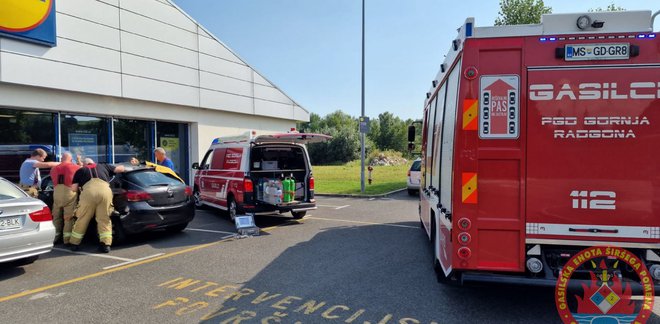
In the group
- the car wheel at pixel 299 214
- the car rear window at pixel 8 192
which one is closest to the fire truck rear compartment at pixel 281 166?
the car wheel at pixel 299 214

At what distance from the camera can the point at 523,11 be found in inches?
680

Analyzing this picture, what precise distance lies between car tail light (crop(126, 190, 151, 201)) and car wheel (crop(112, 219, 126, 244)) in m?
0.54

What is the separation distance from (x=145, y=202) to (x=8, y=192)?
6.93 ft

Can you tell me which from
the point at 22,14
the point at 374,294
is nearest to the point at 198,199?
the point at 22,14

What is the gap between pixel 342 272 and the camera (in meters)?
5.93

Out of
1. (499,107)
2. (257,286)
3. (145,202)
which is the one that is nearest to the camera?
(499,107)

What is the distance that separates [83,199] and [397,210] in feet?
26.7

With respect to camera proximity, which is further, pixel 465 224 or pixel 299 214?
pixel 299 214

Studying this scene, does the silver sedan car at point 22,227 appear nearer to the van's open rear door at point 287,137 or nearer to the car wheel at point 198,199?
the van's open rear door at point 287,137

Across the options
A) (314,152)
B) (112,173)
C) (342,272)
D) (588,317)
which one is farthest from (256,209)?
(314,152)

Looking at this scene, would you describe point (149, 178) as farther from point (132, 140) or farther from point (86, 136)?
point (132, 140)

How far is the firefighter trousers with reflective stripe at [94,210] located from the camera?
7.30 metres

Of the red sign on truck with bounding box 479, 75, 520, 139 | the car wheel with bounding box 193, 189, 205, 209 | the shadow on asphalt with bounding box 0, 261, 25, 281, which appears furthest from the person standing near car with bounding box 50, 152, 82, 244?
the red sign on truck with bounding box 479, 75, 520, 139

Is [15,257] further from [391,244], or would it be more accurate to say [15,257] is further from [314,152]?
[314,152]
